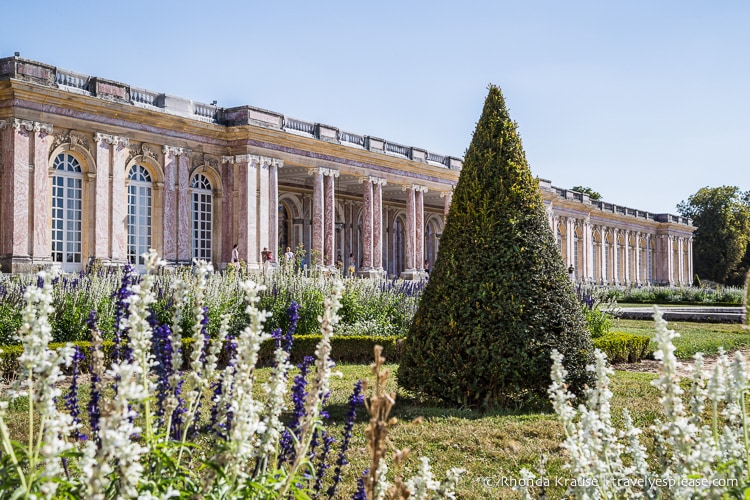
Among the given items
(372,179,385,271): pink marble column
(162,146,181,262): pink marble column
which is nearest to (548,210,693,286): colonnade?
(372,179,385,271): pink marble column

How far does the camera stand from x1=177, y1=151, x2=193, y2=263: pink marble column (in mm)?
24766

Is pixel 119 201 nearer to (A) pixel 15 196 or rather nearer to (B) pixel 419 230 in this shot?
(A) pixel 15 196

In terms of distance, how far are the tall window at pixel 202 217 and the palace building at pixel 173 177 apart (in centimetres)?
5

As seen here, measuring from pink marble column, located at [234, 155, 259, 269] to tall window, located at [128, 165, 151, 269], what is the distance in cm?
349

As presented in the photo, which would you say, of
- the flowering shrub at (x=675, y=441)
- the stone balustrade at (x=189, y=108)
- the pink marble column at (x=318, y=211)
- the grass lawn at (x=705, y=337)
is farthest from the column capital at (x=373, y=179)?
the flowering shrub at (x=675, y=441)

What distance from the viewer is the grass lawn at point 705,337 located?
1295 centimetres

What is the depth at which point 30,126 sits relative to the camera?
20.5 m

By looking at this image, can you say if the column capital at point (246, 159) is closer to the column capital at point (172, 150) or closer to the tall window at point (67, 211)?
the column capital at point (172, 150)

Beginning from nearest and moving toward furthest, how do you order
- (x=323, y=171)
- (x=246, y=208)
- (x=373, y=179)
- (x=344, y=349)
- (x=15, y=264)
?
(x=344, y=349) → (x=15, y=264) → (x=246, y=208) → (x=323, y=171) → (x=373, y=179)

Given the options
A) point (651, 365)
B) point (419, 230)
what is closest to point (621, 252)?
point (419, 230)

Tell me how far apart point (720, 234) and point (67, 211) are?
205 ft

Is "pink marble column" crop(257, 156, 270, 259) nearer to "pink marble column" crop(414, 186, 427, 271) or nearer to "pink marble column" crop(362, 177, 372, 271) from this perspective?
"pink marble column" crop(362, 177, 372, 271)

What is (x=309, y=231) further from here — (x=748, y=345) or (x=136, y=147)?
(x=748, y=345)

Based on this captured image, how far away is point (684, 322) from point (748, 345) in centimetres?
683
